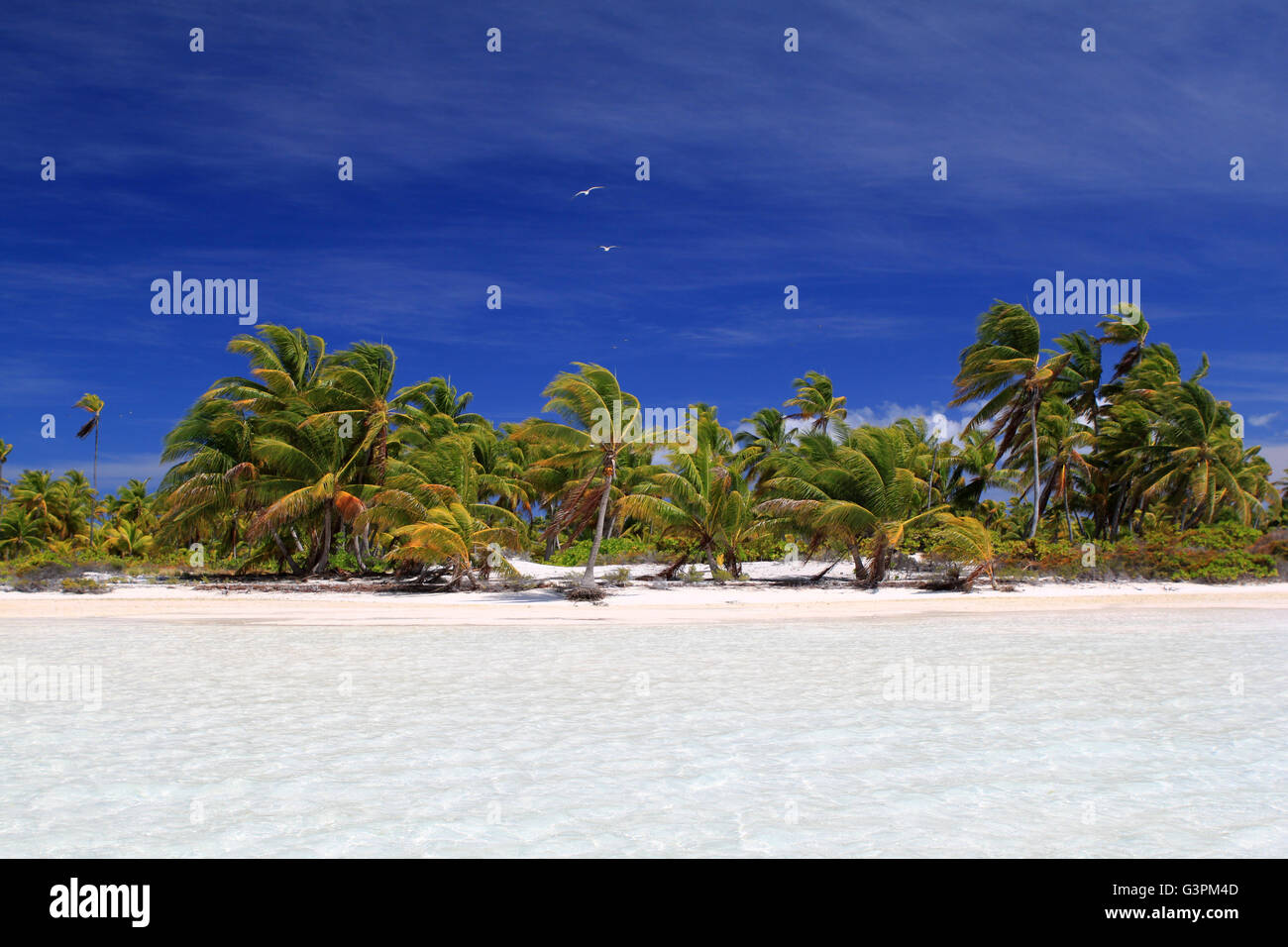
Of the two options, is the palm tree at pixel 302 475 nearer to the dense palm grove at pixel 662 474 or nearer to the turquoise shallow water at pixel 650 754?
the dense palm grove at pixel 662 474

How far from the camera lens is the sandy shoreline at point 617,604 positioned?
720 inches

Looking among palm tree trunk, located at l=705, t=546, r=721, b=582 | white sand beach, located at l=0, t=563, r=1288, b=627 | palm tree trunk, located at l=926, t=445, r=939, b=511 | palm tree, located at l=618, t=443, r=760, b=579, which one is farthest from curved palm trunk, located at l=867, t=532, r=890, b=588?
palm tree trunk, located at l=926, t=445, r=939, b=511

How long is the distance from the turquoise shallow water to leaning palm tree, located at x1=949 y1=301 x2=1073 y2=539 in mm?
19319

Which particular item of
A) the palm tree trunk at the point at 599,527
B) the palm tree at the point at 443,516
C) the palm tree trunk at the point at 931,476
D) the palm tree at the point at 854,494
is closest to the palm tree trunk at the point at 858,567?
the palm tree at the point at 854,494

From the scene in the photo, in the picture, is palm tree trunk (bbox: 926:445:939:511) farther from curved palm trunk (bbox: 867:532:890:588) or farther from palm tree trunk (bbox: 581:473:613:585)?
palm tree trunk (bbox: 581:473:613:585)

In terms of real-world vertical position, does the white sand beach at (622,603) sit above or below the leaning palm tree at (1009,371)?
below

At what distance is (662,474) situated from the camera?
76.3ft

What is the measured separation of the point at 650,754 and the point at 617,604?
1399 centimetres

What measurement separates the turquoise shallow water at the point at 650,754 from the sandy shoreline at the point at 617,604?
556 centimetres

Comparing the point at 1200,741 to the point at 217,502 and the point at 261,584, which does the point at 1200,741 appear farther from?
the point at 217,502

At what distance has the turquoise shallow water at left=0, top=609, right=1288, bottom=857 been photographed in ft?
16.2

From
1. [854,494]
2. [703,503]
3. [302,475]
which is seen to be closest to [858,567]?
[854,494]

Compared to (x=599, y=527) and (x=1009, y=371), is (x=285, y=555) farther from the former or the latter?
(x=1009, y=371)

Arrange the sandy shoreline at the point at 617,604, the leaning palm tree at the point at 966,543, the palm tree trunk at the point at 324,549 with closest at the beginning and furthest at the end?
the sandy shoreline at the point at 617,604 → the leaning palm tree at the point at 966,543 → the palm tree trunk at the point at 324,549
